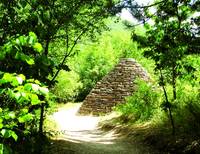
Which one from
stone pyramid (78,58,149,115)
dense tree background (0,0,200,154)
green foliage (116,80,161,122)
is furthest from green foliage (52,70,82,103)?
dense tree background (0,0,200,154)

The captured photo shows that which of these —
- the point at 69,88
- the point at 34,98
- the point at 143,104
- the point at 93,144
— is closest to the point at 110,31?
the point at 93,144

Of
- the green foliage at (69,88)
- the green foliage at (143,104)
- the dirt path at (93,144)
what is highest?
the green foliage at (69,88)

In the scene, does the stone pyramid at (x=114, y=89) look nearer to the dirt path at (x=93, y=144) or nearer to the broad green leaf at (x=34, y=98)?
the dirt path at (x=93, y=144)

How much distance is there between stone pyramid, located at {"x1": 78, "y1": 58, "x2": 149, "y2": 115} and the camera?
80.9 ft

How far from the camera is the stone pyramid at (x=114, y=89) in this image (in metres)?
24.7

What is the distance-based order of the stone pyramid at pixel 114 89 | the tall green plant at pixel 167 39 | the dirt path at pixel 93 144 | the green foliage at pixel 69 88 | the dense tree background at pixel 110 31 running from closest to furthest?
the dense tree background at pixel 110 31, the tall green plant at pixel 167 39, the dirt path at pixel 93 144, the stone pyramid at pixel 114 89, the green foliage at pixel 69 88

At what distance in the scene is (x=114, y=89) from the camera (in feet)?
82.4

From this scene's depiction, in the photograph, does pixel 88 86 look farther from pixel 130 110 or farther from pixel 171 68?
pixel 171 68

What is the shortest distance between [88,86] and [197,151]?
85.3 feet

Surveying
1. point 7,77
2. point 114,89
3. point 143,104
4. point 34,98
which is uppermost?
point 114,89

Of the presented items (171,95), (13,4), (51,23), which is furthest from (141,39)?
(13,4)

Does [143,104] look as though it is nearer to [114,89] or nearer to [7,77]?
[114,89]

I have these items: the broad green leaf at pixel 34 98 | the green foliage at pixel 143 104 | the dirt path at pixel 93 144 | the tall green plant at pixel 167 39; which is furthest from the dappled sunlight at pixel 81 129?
the broad green leaf at pixel 34 98

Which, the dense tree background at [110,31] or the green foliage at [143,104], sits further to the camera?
the green foliage at [143,104]
